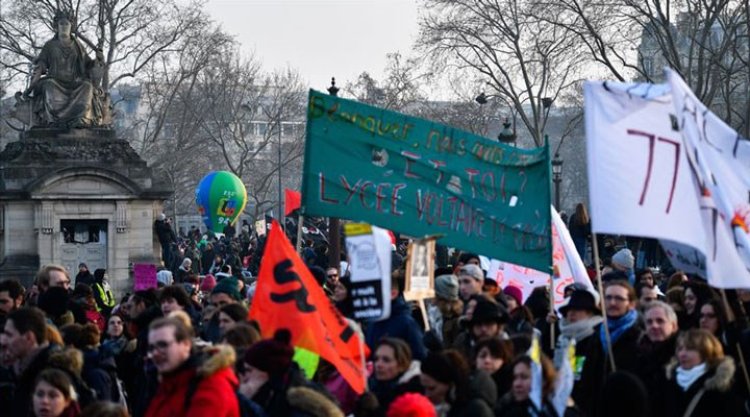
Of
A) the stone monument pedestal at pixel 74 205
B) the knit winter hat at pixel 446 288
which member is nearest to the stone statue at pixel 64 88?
the stone monument pedestal at pixel 74 205

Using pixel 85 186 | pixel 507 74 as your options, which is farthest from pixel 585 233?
pixel 507 74

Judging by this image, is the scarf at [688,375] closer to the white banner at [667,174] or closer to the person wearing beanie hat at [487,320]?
the white banner at [667,174]

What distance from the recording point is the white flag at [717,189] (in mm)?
9102

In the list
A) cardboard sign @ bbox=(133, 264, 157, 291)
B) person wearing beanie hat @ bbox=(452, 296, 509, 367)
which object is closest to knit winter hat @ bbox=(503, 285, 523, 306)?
person wearing beanie hat @ bbox=(452, 296, 509, 367)

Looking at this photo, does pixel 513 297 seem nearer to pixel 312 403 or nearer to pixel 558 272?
pixel 558 272

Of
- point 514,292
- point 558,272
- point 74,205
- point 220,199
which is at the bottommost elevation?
point 514,292

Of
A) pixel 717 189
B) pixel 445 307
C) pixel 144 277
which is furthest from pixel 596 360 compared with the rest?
pixel 144 277

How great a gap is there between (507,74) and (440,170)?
39199 millimetres

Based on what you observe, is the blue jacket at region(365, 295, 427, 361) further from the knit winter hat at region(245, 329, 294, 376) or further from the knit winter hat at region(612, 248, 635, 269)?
the knit winter hat at region(612, 248, 635, 269)

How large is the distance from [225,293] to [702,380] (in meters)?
4.48

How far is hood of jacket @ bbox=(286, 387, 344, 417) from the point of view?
805 cm

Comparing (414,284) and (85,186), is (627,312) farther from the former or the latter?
(85,186)

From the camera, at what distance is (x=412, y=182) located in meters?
11.9

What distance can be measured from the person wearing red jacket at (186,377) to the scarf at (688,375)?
2353mm
